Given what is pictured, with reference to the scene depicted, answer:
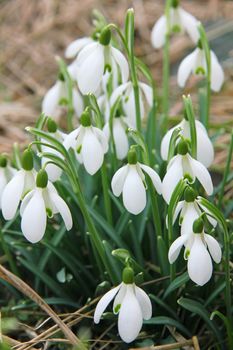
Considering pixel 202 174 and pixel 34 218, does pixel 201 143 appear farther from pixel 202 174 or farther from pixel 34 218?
pixel 34 218

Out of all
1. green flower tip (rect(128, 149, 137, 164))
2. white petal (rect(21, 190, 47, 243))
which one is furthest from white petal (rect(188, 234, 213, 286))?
white petal (rect(21, 190, 47, 243))

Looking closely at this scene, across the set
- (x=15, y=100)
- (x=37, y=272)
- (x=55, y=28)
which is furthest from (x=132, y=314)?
(x=55, y=28)

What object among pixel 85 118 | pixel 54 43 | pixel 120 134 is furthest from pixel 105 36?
pixel 54 43

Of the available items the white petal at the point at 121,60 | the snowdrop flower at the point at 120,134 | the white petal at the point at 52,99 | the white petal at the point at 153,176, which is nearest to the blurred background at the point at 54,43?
the white petal at the point at 52,99

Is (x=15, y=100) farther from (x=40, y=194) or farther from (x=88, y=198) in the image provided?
(x=40, y=194)

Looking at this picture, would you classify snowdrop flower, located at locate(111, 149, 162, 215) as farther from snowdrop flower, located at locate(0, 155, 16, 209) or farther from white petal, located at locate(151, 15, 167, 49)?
white petal, located at locate(151, 15, 167, 49)
